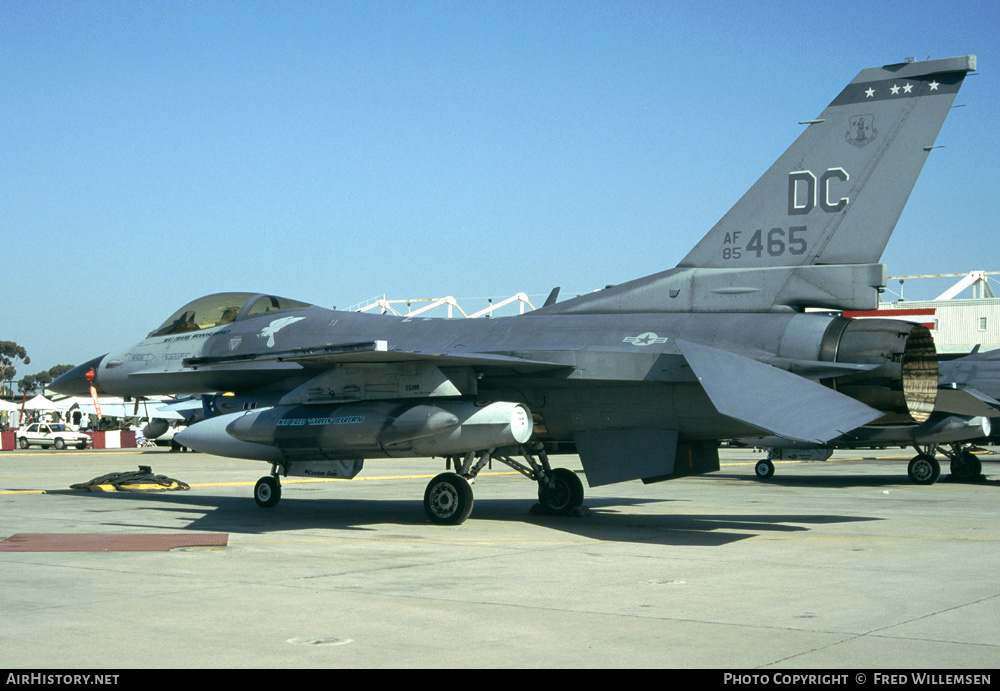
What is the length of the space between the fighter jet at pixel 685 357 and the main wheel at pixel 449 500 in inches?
0.9

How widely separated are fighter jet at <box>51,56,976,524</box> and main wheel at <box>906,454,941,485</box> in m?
11.2

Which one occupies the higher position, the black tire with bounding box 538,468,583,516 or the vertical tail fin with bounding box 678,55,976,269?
the vertical tail fin with bounding box 678,55,976,269

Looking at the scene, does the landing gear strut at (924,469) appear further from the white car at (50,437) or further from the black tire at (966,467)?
the white car at (50,437)

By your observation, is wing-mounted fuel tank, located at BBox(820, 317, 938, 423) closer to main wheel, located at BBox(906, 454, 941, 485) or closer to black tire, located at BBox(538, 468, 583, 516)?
black tire, located at BBox(538, 468, 583, 516)

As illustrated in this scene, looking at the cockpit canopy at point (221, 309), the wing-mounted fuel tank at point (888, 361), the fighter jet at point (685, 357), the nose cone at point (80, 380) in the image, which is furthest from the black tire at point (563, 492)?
the nose cone at point (80, 380)

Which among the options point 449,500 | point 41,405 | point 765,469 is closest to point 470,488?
point 449,500

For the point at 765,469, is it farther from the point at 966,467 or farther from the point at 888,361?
the point at 888,361

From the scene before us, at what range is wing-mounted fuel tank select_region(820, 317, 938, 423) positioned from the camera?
420 inches

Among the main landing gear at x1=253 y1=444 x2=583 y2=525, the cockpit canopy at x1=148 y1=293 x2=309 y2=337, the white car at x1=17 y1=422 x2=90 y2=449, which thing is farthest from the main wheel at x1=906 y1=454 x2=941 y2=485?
the white car at x1=17 y1=422 x2=90 y2=449

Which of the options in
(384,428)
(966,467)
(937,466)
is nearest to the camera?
(384,428)

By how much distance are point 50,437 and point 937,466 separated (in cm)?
4036

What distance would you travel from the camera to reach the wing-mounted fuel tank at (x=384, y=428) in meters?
11.8

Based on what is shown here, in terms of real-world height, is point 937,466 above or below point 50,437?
above

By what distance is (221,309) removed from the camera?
15727mm
